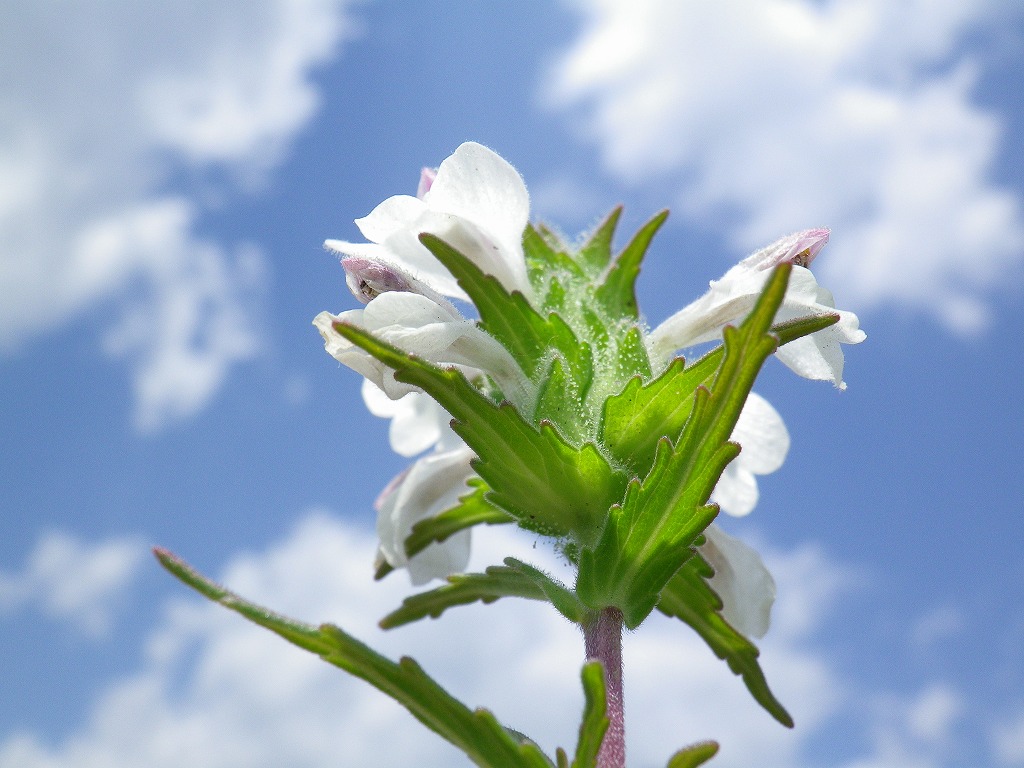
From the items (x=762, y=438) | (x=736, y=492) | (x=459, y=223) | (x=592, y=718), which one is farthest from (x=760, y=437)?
(x=592, y=718)

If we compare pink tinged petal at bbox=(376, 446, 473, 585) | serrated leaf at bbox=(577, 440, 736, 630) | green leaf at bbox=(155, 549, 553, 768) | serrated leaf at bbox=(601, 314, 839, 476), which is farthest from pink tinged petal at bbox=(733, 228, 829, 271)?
green leaf at bbox=(155, 549, 553, 768)

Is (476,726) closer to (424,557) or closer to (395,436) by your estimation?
(424,557)

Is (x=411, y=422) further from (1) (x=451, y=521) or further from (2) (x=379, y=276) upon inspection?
(2) (x=379, y=276)

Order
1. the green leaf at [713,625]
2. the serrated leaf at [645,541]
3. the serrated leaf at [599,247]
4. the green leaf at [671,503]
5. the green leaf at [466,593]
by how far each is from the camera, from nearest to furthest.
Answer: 1. the green leaf at [671,503]
2. the serrated leaf at [645,541]
3. the green leaf at [466,593]
4. the green leaf at [713,625]
5. the serrated leaf at [599,247]

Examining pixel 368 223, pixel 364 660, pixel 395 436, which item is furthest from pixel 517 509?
pixel 395 436

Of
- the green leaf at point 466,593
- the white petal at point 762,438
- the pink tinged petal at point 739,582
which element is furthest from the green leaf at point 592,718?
the white petal at point 762,438

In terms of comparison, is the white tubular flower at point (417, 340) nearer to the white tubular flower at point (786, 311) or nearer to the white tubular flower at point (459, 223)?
the white tubular flower at point (459, 223)

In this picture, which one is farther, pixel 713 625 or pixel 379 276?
pixel 713 625
